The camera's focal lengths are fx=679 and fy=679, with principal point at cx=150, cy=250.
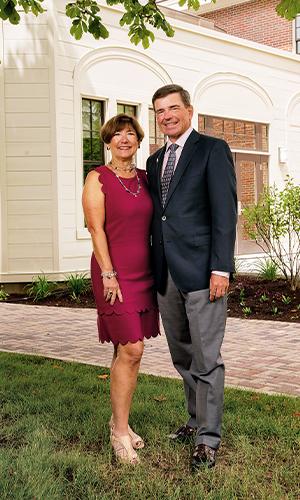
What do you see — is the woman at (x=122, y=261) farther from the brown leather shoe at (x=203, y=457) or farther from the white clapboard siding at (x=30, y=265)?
the white clapboard siding at (x=30, y=265)

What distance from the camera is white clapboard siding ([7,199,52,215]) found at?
12.4m

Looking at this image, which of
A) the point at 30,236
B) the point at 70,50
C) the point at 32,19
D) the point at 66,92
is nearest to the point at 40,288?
the point at 30,236

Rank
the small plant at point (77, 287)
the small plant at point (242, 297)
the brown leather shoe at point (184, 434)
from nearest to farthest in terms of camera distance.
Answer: the brown leather shoe at point (184, 434) → the small plant at point (242, 297) → the small plant at point (77, 287)

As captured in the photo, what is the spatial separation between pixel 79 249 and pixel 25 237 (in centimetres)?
107

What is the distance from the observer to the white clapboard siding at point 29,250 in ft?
40.9

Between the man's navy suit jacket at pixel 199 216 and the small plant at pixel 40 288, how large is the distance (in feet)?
26.6

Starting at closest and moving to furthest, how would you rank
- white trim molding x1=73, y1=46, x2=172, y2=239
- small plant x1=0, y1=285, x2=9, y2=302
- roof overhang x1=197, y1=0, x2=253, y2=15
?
small plant x1=0, y1=285, x2=9, y2=302
white trim molding x1=73, y1=46, x2=172, y2=239
roof overhang x1=197, y1=0, x2=253, y2=15

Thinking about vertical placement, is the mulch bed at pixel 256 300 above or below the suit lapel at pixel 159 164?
below

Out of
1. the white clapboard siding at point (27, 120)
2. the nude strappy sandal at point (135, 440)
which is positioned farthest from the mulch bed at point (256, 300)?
the nude strappy sandal at point (135, 440)

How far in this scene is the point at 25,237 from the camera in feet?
41.0

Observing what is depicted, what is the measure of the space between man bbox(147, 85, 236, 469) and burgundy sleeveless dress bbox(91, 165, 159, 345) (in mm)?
95

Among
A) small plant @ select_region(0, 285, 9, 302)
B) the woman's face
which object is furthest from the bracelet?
small plant @ select_region(0, 285, 9, 302)

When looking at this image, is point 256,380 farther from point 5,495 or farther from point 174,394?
point 5,495

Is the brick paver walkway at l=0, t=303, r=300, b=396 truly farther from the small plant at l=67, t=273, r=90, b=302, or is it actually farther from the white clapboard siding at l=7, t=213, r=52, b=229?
the white clapboard siding at l=7, t=213, r=52, b=229
